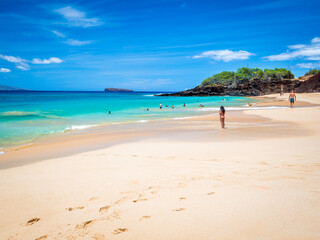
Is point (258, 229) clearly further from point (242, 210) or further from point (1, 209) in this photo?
point (1, 209)

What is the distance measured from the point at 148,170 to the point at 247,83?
5313 inches

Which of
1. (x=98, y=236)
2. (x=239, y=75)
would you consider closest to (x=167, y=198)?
(x=98, y=236)

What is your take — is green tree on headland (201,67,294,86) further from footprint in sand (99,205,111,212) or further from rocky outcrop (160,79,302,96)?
footprint in sand (99,205,111,212)

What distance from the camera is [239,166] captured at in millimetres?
5902

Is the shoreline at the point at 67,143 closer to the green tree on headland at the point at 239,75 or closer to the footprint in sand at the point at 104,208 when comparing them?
the footprint in sand at the point at 104,208

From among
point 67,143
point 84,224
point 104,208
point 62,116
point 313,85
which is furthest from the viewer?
point 313,85

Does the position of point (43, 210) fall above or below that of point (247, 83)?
below

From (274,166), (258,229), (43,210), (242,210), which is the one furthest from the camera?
(274,166)

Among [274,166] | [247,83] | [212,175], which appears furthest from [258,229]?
[247,83]

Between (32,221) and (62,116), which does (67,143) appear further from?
(62,116)

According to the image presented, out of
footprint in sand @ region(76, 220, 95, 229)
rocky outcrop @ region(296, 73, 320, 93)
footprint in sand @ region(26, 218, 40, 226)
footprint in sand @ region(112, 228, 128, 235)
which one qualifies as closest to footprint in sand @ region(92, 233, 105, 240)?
footprint in sand @ region(112, 228, 128, 235)

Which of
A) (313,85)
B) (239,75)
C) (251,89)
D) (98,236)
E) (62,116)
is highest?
(239,75)

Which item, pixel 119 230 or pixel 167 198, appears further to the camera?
pixel 167 198

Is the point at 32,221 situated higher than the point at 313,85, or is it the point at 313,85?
the point at 313,85
